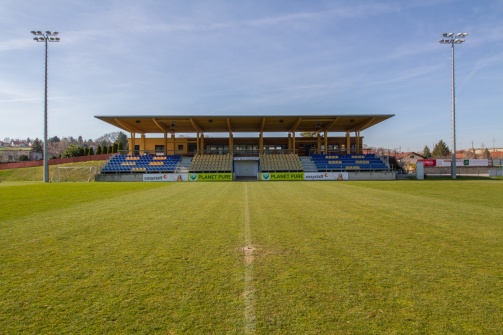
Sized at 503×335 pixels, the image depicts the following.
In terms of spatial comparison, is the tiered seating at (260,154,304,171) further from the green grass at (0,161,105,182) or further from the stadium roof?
the green grass at (0,161,105,182)

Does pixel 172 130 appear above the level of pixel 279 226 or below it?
above

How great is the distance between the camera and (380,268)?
4.33 m

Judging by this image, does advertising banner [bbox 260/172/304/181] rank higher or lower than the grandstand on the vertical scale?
lower

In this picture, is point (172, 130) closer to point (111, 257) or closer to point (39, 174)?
point (39, 174)

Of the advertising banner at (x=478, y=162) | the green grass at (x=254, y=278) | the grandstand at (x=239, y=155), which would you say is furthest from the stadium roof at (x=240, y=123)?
the advertising banner at (x=478, y=162)

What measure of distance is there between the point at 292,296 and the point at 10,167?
57.6 m

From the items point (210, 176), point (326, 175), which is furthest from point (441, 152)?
point (210, 176)

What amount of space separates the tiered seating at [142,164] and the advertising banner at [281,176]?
467 inches

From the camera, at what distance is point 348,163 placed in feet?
128

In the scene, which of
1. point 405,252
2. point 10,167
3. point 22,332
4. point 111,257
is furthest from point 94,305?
point 10,167

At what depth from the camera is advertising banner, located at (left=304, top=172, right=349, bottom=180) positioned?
1337 inches

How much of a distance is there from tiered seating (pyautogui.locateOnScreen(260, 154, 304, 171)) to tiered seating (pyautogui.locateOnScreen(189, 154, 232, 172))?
4.57 metres

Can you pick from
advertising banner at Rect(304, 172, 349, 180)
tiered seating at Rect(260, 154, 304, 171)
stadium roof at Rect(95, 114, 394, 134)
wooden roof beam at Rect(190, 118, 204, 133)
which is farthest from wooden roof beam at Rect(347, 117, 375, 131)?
wooden roof beam at Rect(190, 118, 204, 133)

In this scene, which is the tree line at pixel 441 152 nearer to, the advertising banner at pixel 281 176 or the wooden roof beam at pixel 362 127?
the wooden roof beam at pixel 362 127
